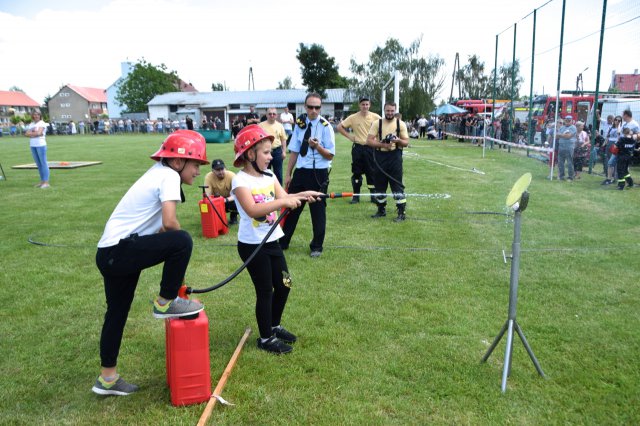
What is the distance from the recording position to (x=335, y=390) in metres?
3.36

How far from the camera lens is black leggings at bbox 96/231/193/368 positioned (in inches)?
117

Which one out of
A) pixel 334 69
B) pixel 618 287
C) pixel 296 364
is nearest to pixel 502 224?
pixel 618 287

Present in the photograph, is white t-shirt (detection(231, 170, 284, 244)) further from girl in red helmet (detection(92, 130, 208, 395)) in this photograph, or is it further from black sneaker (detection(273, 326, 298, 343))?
black sneaker (detection(273, 326, 298, 343))

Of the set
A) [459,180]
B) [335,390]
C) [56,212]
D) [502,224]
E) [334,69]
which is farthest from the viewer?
[334,69]

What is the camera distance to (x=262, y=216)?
351cm

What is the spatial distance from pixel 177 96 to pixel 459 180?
65.1m

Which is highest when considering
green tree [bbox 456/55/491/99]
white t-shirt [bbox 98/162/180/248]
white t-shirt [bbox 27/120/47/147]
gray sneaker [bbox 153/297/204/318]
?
green tree [bbox 456/55/491/99]

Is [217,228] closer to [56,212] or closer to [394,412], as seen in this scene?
[56,212]

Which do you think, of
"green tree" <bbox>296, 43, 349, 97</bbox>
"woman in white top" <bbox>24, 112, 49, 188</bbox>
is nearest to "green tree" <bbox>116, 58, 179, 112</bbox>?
"green tree" <bbox>296, 43, 349, 97</bbox>

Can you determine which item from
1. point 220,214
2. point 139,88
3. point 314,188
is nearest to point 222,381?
point 314,188

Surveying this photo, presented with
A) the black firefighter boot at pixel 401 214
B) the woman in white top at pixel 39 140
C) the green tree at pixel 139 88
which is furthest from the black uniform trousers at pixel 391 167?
the green tree at pixel 139 88

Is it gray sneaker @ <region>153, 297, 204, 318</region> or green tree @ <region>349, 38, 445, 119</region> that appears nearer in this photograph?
gray sneaker @ <region>153, 297, 204, 318</region>

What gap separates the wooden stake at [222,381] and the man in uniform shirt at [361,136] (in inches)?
209

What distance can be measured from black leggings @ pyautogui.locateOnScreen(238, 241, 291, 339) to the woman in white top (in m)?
9.74
